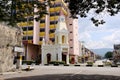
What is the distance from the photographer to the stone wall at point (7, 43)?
30950 millimetres

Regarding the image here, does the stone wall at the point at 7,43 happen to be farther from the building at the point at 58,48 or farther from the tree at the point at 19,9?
the building at the point at 58,48

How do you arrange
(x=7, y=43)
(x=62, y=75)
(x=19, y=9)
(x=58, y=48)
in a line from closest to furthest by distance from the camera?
(x=19, y=9)
(x=62, y=75)
(x=7, y=43)
(x=58, y=48)

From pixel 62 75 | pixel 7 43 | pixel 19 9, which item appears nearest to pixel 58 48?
pixel 7 43

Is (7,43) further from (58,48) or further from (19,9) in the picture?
(58,48)

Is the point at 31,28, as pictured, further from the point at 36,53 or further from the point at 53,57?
the point at 53,57

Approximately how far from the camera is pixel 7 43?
32125 millimetres

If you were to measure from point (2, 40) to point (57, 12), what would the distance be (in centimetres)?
6149

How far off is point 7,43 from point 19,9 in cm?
1542

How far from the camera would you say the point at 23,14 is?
17.7 m

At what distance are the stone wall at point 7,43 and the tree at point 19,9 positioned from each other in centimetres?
1308

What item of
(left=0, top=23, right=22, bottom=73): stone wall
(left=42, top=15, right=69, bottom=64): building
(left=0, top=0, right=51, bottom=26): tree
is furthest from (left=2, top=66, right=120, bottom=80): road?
(left=42, top=15, right=69, bottom=64): building

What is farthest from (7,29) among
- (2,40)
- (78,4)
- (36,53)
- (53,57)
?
(36,53)

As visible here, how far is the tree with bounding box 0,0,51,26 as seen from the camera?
16.7 meters

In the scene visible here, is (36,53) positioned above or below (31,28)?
below
